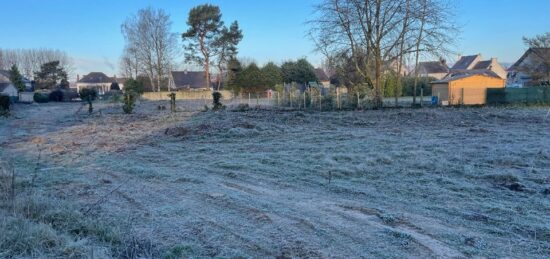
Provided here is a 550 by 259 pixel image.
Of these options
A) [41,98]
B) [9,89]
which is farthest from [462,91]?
[9,89]

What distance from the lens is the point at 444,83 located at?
24.8m

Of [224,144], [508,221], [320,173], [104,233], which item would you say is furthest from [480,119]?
[104,233]

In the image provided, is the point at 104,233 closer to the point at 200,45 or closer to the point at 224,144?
the point at 224,144

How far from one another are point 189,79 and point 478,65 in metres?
45.1

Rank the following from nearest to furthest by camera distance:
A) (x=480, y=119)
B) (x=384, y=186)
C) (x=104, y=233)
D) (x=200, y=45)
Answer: (x=104, y=233)
(x=384, y=186)
(x=480, y=119)
(x=200, y=45)

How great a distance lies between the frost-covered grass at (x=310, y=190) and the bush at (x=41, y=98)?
3401 centimetres

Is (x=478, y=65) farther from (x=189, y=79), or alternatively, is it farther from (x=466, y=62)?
(x=189, y=79)

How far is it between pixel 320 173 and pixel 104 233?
3.79 metres

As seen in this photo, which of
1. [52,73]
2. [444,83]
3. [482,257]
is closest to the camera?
[482,257]

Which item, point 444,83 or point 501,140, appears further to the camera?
point 444,83

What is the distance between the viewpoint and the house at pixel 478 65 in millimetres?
64312

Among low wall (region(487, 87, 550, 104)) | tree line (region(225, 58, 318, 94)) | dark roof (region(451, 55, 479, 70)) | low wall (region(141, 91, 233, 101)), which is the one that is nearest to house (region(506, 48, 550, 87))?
low wall (region(487, 87, 550, 104))

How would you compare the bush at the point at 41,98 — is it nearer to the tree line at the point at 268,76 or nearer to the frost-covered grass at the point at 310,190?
the tree line at the point at 268,76

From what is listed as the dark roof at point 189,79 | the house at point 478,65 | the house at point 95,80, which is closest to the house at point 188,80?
the dark roof at point 189,79
